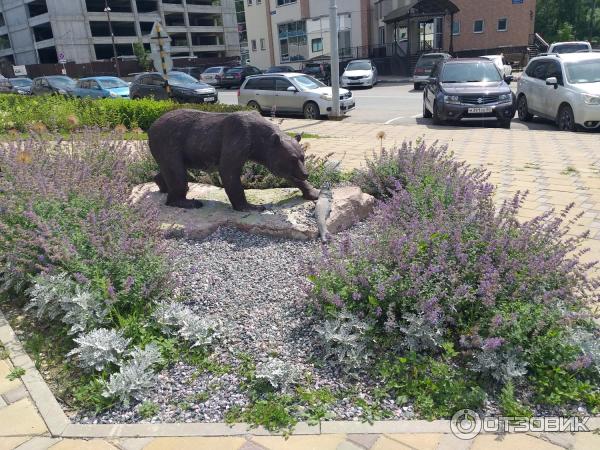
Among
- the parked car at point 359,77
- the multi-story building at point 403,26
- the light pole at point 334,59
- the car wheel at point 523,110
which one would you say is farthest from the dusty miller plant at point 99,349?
the multi-story building at point 403,26

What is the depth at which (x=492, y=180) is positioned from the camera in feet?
24.1

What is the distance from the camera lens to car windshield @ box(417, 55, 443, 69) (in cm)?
2562

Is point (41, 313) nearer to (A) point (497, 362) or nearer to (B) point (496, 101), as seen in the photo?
(A) point (497, 362)

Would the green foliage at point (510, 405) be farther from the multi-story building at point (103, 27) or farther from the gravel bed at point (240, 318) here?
the multi-story building at point (103, 27)

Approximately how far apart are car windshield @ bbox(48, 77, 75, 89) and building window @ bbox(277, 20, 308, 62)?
2336 cm

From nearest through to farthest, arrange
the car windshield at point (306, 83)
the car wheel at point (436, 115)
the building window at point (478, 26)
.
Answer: the car wheel at point (436, 115)
the car windshield at point (306, 83)
the building window at point (478, 26)

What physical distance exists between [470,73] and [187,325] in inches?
503

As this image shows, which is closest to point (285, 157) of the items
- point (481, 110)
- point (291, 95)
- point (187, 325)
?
point (187, 325)

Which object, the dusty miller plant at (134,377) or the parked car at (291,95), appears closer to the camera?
the dusty miller plant at (134,377)

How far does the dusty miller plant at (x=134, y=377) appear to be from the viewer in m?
2.90

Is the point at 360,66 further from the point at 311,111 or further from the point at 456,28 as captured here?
the point at 311,111

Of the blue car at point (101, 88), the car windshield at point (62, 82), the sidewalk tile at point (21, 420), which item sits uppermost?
the car windshield at point (62, 82)

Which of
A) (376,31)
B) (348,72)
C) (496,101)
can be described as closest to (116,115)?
(496,101)

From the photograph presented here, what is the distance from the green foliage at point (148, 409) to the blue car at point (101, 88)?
67.7 feet
